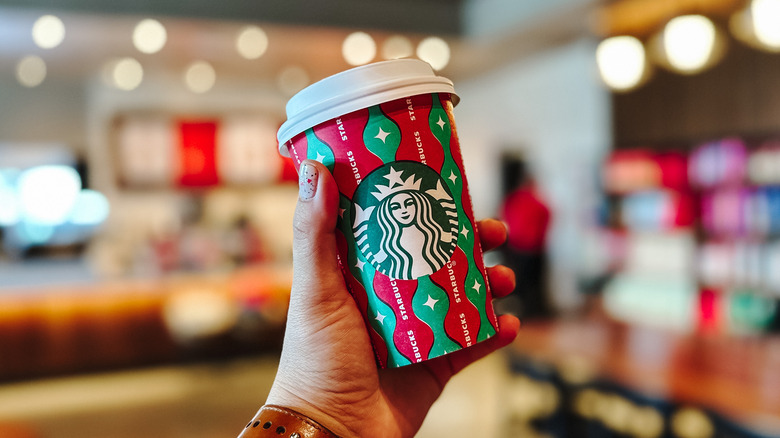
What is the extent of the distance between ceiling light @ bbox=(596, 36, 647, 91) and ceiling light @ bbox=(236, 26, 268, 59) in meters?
3.05

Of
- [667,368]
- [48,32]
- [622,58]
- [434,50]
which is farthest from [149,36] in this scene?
[667,368]

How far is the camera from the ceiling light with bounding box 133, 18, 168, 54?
509cm

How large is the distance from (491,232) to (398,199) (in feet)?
0.95

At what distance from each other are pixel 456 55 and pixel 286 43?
6.58 ft

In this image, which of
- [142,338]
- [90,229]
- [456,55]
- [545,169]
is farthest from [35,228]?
[545,169]

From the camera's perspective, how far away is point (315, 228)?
814 millimetres

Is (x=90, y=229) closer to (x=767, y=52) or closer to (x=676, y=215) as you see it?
(x=676, y=215)

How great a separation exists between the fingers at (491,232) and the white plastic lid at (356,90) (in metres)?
0.30

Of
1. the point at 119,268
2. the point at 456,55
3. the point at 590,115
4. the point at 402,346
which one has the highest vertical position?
the point at 456,55

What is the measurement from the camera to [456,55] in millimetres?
6938

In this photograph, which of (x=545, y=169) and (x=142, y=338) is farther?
(x=545, y=169)

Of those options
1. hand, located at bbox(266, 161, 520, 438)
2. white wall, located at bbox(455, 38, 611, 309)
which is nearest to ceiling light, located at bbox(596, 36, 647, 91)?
white wall, located at bbox(455, 38, 611, 309)

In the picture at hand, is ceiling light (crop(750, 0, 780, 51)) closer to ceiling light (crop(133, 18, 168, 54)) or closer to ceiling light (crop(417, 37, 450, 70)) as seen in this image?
ceiling light (crop(417, 37, 450, 70))

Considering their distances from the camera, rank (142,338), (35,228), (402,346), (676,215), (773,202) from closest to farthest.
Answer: (402,346) < (773,202) < (142,338) < (676,215) < (35,228)
